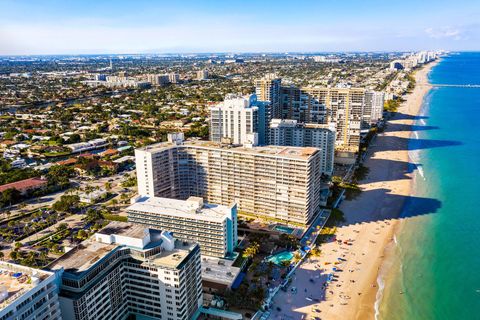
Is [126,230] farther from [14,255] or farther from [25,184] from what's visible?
[25,184]

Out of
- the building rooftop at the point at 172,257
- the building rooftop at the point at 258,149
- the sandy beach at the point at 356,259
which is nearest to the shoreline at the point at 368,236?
the sandy beach at the point at 356,259

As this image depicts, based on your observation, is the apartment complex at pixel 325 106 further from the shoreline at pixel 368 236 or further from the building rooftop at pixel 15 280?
the building rooftop at pixel 15 280

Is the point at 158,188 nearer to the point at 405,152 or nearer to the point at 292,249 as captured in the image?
the point at 292,249

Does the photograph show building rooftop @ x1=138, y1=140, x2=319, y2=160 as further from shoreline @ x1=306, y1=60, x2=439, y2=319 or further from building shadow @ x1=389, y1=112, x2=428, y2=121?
building shadow @ x1=389, y1=112, x2=428, y2=121

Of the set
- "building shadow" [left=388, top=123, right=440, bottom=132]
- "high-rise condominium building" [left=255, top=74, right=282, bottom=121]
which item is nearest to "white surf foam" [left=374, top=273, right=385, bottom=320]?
"high-rise condominium building" [left=255, top=74, right=282, bottom=121]

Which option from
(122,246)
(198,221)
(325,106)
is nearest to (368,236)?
(198,221)
